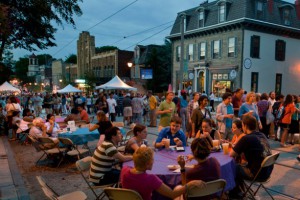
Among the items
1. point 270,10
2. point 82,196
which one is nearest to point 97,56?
point 270,10

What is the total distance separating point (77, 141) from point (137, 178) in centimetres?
445

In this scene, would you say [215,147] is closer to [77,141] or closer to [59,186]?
[59,186]

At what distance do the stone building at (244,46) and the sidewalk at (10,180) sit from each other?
54.1 feet

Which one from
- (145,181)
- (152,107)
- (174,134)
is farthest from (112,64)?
(145,181)

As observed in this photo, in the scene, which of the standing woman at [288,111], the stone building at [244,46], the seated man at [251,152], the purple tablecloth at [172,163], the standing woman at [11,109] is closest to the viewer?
the purple tablecloth at [172,163]

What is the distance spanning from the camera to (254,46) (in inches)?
919

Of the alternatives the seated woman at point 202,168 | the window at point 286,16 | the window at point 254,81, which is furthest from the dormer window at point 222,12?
the seated woman at point 202,168

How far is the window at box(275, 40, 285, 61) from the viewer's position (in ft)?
82.0

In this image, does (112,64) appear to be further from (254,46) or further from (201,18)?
(254,46)

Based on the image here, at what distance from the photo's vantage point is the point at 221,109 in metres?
6.88

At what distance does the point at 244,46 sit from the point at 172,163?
21.1 meters

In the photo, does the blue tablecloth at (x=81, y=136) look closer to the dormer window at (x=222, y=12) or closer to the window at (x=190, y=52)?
the dormer window at (x=222, y=12)

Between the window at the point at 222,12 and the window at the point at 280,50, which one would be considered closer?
the window at the point at 222,12

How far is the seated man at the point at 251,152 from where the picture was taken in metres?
4.00
